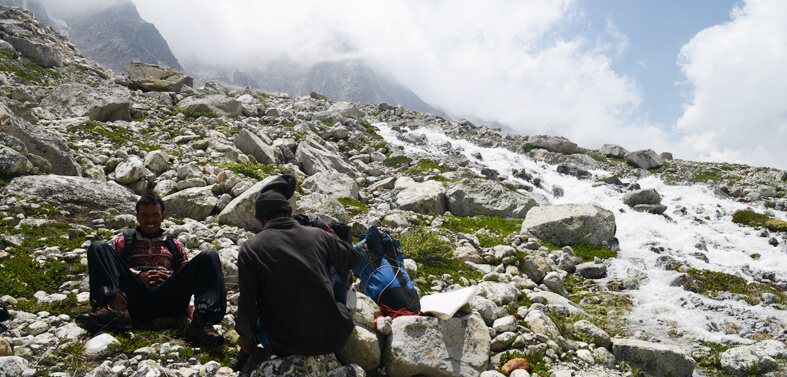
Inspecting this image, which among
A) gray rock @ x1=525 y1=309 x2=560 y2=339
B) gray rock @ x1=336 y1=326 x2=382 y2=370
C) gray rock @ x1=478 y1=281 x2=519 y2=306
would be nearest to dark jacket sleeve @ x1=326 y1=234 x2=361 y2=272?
gray rock @ x1=336 y1=326 x2=382 y2=370

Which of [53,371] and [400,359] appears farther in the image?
[400,359]

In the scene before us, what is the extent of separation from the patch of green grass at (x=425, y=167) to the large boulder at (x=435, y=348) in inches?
942

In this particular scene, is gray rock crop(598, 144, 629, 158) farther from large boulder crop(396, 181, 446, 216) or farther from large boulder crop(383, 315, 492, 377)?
large boulder crop(383, 315, 492, 377)

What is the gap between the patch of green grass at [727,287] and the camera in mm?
12438

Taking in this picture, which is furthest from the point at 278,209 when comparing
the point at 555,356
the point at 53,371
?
the point at 555,356

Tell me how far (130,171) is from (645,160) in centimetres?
5601

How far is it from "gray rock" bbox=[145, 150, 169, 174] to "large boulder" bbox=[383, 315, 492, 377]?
45.1ft

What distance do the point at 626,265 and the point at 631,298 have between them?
3.74 m

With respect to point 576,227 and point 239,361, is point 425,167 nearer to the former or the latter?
point 576,227

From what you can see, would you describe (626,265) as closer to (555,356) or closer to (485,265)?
(485,265)

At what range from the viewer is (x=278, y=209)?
5441 millimetres

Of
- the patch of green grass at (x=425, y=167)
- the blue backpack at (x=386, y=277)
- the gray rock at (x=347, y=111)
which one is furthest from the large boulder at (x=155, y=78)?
the blue backpack at (x=386, y=277)

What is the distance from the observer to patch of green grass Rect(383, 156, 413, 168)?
34.0 meters

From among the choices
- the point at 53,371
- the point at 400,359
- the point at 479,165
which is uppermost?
the point at 479,165
